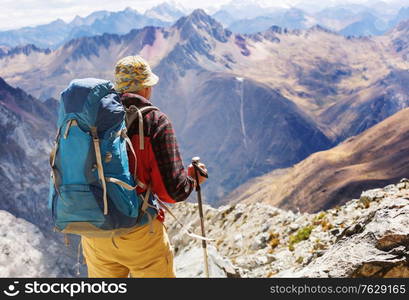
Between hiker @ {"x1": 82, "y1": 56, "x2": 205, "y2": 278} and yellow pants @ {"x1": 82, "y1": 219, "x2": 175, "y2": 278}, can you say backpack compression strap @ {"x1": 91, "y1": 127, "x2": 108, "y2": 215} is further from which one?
yellow pants @ {"x1": 82, "y1": 219, "x2": 175, "y2": 278}

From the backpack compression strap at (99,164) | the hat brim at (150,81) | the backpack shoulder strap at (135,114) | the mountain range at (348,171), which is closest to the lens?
the backpack compression strap at (99,164)

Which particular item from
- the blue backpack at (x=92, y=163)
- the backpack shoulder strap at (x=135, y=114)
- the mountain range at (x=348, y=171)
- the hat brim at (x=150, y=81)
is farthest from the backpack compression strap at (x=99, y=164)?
the mountain range at (x=348, y=171)

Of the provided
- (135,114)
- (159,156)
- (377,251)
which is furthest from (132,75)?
(377,251)

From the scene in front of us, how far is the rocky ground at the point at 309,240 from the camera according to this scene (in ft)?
20.9

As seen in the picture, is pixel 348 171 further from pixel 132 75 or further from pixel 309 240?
pixel 132 75

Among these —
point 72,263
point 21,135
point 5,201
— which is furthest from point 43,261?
point 21,135

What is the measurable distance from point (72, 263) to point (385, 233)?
411 feet

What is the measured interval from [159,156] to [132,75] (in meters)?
1.20

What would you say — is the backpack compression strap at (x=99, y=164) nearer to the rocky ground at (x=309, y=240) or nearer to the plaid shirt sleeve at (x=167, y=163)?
the plaid shirt sleeve at (x=167, y=163)

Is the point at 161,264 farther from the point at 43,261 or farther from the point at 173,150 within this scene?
the point at 43,261

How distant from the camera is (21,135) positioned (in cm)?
19612

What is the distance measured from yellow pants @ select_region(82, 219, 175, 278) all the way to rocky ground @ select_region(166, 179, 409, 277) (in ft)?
7.75

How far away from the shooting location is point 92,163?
5203 mm

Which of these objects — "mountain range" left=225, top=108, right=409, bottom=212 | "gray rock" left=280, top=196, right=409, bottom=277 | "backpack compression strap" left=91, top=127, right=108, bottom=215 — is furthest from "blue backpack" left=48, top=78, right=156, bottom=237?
"mountain range" left=225, top=108, right=409, bottom=212
